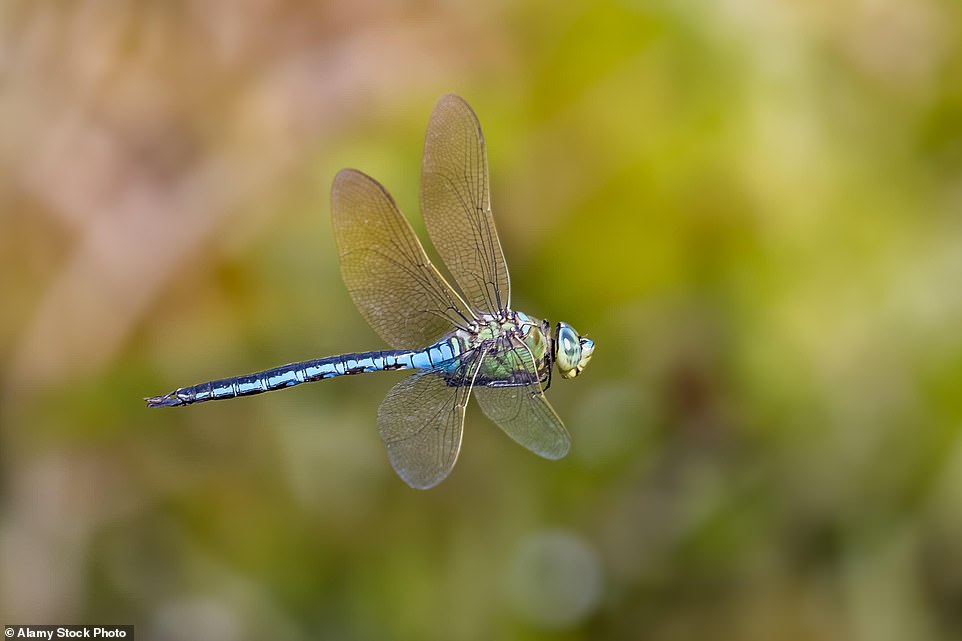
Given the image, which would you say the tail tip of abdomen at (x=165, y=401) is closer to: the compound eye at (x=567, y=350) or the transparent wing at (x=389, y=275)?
the transparent wing at (x=389, y=275)

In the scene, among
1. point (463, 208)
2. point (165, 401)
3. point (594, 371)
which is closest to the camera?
point (165, 401)

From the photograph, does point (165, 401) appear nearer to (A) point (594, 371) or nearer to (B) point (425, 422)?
(B) point (425, 422)

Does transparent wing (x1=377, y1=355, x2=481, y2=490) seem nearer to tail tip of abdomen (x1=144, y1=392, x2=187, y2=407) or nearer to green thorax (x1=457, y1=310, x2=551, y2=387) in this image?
green thorax (x1=457, y1=310, x2=551, y2=387)

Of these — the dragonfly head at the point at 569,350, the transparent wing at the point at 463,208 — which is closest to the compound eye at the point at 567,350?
the dragonfly head at the point at 569,350

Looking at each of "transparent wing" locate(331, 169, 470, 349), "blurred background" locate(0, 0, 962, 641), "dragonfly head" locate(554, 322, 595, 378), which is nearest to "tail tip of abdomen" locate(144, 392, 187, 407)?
"transparent wing" locate(331, 169, 470, 349)

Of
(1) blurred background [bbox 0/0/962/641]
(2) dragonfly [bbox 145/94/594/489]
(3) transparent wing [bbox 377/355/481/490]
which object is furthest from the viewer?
(1) blurred background [bbox 0/0/962/641]

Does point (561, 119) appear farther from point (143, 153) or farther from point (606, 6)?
point (143, 153)

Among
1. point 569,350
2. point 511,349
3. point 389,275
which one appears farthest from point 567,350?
point 389,275
